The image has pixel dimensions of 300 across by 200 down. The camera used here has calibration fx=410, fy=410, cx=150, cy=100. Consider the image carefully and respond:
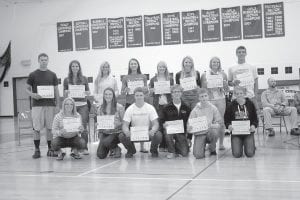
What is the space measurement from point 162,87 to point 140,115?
27.2 inches

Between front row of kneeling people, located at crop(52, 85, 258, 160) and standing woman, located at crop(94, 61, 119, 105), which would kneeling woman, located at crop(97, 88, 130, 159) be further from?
standing woman, located at crop(94, 61, 119, 105)

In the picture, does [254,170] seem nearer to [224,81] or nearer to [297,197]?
[297,197]

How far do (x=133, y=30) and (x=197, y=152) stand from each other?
987 centimetres

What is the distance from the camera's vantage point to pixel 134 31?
15320 millimetres

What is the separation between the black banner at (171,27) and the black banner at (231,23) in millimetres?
1654

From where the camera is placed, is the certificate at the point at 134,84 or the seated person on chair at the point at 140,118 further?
the certificate at the point at 134,84

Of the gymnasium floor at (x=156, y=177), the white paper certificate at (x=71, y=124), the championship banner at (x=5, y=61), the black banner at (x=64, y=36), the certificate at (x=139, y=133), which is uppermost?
the black banner at (x=64, y=36)

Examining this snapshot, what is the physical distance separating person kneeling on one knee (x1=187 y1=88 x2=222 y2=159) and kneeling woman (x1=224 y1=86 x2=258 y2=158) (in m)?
0.20

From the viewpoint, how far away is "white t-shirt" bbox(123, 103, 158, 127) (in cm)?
648

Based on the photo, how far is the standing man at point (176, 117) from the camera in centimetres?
644

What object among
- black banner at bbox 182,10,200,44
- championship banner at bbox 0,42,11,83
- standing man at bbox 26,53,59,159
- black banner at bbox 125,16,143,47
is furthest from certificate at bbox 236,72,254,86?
championship banner at bbox 0,42,11,83

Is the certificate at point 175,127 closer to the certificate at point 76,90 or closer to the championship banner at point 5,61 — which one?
the certificate at point 76,90

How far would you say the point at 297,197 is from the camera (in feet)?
12.1

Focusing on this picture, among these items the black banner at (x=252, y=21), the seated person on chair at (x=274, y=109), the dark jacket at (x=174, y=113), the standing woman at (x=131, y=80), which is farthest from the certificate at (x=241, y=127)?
the black banner at (x=252, y=21)
